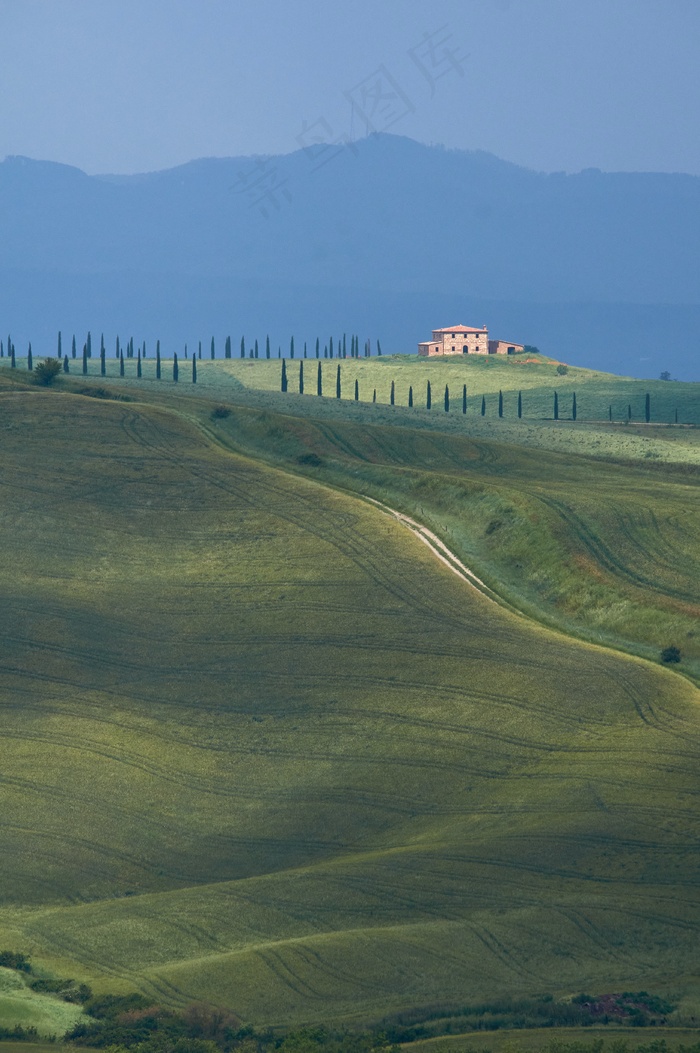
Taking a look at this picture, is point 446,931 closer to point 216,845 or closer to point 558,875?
point 558,875

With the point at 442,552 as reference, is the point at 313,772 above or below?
below

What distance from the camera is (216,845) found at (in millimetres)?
58688

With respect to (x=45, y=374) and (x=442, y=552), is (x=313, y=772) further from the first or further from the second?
(x=45, y=374)

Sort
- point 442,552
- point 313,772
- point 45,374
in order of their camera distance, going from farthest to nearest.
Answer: point 45,374 → point 442,552 → point 313,772

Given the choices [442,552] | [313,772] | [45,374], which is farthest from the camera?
[45,374]

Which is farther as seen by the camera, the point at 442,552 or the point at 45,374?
the point at 45,374

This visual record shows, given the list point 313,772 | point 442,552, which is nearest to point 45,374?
point 442,552

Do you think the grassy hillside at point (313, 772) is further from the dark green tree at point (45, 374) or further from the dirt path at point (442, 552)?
the dark green tree at point (45, 374)

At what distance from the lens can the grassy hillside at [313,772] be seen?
4778 centimetres

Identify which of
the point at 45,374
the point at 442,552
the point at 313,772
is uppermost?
the point at 45,374

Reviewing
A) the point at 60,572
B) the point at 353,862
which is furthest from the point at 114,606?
the point at 353,862

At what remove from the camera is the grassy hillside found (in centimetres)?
4778

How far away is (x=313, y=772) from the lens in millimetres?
Answer: 63250

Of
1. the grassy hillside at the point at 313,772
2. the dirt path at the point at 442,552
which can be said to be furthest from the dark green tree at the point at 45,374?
the dirt path at the point at 442,552
